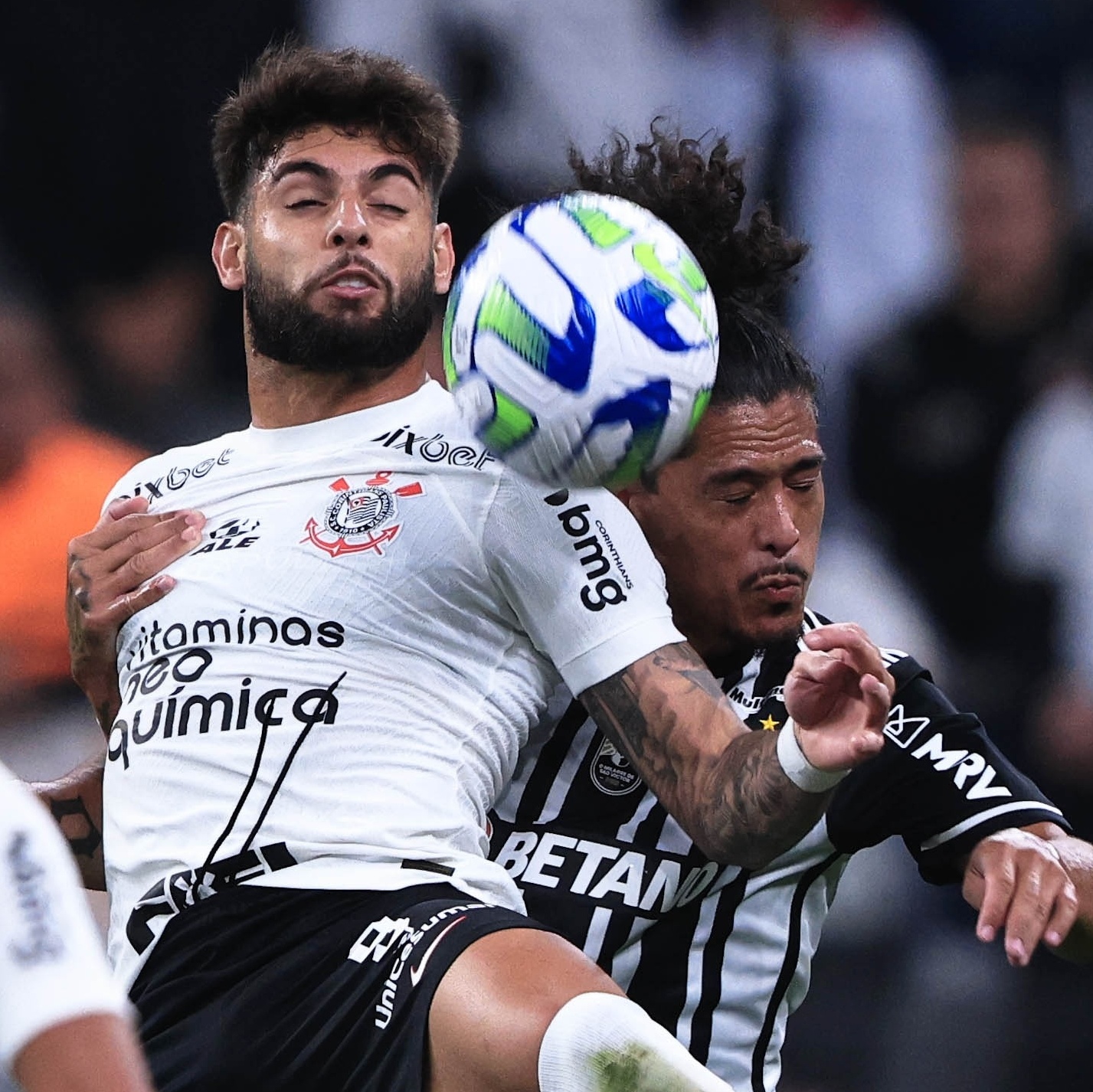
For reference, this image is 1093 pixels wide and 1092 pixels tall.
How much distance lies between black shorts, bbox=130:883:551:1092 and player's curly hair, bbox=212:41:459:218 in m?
1.48

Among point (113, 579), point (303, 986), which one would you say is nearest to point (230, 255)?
point (113, 579)

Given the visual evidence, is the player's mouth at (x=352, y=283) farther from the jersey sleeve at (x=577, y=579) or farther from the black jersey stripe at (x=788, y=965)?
the black jersey stripe at (x=788, y=965)

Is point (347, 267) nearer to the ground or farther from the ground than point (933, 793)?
farther from the ground

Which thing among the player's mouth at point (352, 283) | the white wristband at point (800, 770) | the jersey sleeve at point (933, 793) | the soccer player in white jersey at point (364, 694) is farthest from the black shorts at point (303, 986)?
the player's mouth at point (352, 283)

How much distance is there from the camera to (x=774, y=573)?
3590 millimetres

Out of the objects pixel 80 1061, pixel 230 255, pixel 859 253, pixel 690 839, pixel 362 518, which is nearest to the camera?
pixel 80 1061

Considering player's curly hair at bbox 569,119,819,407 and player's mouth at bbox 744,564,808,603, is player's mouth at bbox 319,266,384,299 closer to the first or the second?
player's curly hair at bbox 569,119,819,407

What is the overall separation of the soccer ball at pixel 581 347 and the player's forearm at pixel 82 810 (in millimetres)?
1291

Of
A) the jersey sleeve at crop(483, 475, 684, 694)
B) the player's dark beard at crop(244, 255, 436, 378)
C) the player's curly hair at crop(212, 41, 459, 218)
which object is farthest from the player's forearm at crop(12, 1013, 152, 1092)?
the player's curly hair at crop(212, 41, 459, 218)

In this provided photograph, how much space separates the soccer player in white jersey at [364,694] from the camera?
2.87 metres

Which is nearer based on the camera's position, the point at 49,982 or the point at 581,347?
the point at 49,982

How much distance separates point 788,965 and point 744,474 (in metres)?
0.91

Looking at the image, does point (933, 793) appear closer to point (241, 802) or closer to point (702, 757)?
point (702, 757)

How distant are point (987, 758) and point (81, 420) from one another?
330cm
